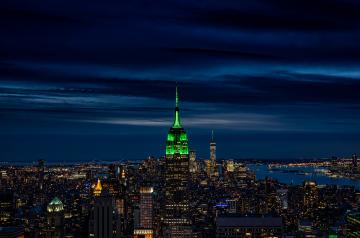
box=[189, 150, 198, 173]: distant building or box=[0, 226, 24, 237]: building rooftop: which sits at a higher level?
box=[189, 150, 198, 173]: distant building

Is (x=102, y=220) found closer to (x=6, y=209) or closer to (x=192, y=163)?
(x=6, y=209)

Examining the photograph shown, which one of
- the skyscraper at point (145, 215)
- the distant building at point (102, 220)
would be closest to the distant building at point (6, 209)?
the skyscraper at point (145, 215)

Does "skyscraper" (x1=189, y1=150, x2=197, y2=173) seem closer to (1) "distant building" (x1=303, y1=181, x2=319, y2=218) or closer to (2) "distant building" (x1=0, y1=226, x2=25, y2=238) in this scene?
(1) "distant building" (x1=303, y1=181, x2=319, y2=218)

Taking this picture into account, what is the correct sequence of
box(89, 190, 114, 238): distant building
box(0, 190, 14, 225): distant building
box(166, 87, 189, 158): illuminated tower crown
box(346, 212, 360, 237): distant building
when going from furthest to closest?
box(166, 87, 189, 158): illuminated tower crown
box(0, 190, 14, 225): distant building
box(346, 212, 360, 237): distant building
box(89, 190, 114, 238): distant building

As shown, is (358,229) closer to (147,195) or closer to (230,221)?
(230,221)

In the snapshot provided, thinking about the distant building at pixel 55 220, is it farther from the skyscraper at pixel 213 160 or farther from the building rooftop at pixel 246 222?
the skyscraper at pixel 213 160

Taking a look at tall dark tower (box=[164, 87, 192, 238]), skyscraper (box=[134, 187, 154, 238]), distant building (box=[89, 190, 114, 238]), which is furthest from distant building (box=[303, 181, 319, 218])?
distant building (box=[89, 190, 114, 238])
